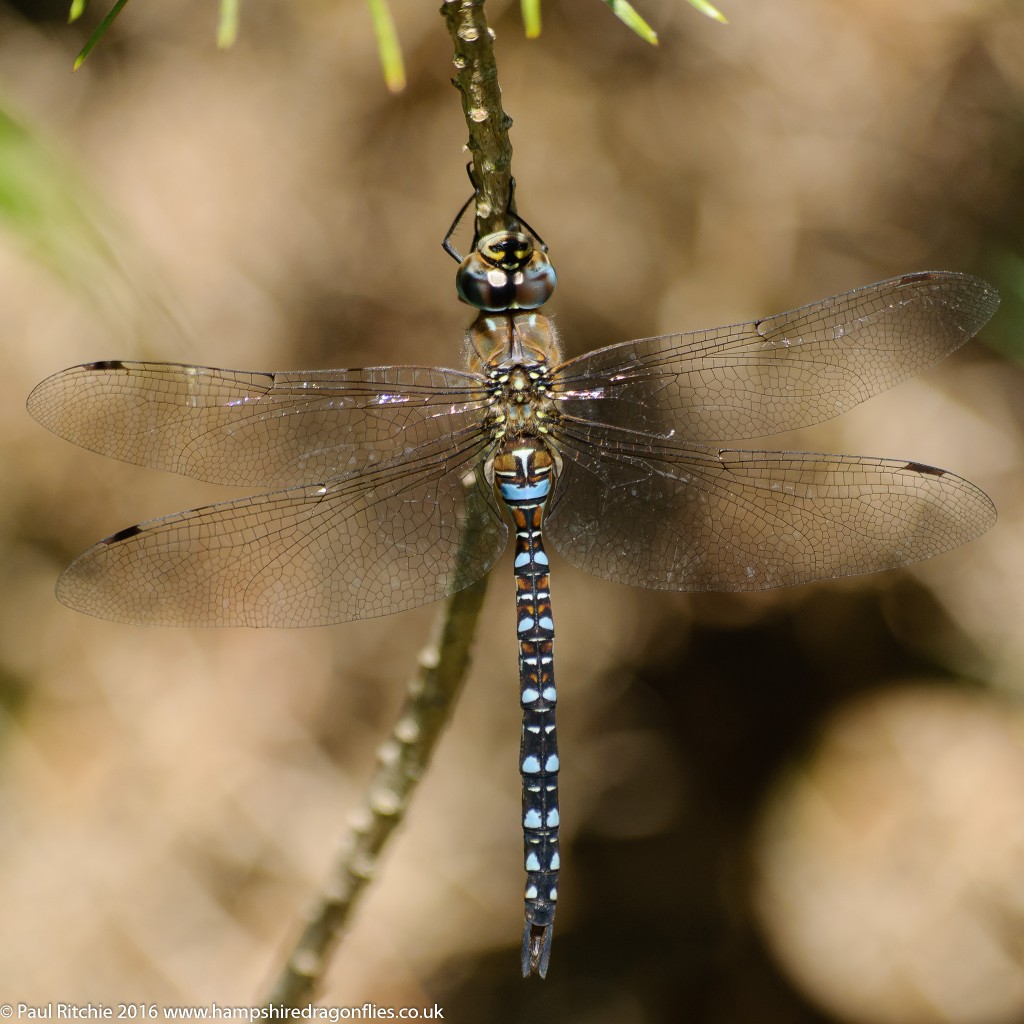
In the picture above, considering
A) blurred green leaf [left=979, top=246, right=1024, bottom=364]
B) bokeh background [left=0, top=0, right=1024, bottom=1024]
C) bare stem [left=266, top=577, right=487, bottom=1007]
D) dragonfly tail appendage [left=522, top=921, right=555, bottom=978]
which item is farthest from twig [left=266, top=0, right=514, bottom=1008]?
blurred green leaf [left=979, top=246, right=1024, bottom=364]

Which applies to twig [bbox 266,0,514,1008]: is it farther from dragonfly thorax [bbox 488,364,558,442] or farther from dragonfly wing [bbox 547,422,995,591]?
dragonfly wing [bbox 547,422,995,591]

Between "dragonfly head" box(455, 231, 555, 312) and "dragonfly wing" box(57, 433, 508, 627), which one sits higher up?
"dragonfly head" box(455, 231, 555, 312)

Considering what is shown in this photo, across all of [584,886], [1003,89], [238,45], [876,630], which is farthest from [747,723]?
[238,45]

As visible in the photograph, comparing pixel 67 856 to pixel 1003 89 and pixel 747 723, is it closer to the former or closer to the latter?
pixel 747 723

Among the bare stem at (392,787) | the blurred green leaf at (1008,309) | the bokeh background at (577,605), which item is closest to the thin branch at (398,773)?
the bare stem at (392,787)

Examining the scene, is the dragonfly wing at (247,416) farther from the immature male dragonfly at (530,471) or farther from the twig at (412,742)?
the twig at (412,742)

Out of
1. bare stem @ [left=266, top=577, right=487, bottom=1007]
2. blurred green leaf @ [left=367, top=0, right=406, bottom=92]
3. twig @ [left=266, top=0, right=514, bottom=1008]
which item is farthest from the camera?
bare stem @ [left=266, top=577, right=487, bottom=1007]

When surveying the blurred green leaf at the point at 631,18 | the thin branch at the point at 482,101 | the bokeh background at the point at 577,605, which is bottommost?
the bokeh background at the point at 577,605
